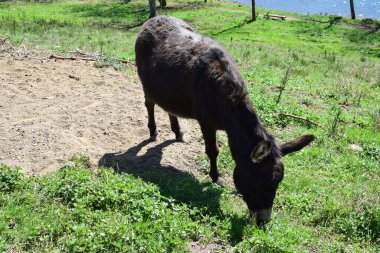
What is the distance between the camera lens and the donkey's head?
4996mm

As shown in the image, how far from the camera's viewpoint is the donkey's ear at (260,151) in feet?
15.9

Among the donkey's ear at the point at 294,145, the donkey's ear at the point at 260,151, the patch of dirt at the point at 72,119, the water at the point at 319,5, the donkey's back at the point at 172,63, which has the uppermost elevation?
the donkey's back at the point at 172,63

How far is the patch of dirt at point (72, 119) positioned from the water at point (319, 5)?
171ft

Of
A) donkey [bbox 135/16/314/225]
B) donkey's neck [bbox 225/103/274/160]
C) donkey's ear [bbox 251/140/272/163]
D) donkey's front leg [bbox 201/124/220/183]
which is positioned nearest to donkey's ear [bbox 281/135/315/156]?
donkey [bbox 135/16/314/225]

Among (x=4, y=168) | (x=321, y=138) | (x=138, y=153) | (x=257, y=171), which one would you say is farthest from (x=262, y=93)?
(x=4, y=168)

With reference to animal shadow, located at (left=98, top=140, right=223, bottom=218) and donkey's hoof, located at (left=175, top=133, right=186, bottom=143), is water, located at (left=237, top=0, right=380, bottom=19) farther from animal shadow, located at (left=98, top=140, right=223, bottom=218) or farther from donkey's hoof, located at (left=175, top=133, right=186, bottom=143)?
animal shadow, located at (left=98, top=140, right=223, bottom=218)

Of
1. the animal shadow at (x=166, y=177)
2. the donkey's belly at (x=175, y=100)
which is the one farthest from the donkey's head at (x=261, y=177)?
the donkey's belly at (x=175, y=100)

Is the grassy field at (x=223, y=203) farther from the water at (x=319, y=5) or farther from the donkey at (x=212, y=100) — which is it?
the water at (x=319, y=5)

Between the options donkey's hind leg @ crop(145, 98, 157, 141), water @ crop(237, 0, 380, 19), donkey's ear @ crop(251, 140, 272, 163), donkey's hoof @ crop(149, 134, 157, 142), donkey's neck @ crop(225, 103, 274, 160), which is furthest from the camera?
water @ crop(237, 0, 380, 19)

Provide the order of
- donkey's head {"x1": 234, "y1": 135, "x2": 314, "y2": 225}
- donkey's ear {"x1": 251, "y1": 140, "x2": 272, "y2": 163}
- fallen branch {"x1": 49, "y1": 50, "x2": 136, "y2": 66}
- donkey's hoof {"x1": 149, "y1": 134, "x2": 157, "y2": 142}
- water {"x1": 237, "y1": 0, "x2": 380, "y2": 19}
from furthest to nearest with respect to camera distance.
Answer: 1. water {"x1": 237, "y1": 0, "x2": 380, "y2": 19}
2. fallen branch {"x1": 49, "y1": 50, "x2": 136, "y2": 66}
3. donkey's hoof {"x1": 149, "y1": 134, "x2": 157, "y2": 142}
4. donkey's head {"x1": 234, "y1": 135, "x2": 314, "y2": 225}
5. donkey's ear {"x1": 251, "y1": 140, "x2": 272, "y2": 163}

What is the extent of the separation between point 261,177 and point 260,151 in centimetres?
34

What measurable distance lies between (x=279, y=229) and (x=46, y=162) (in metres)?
3.35

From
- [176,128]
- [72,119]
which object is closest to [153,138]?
[176,128]

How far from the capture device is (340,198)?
6.43m
